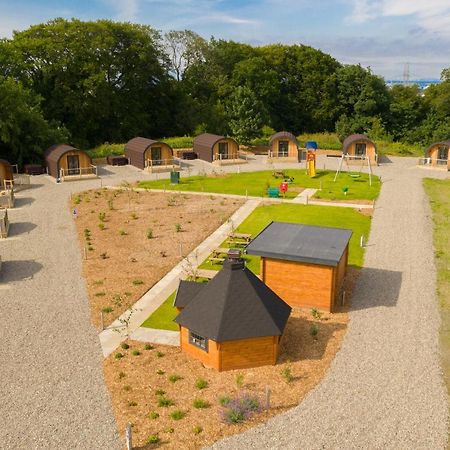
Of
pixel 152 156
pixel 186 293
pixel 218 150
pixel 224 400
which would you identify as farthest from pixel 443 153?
pixel 224 400

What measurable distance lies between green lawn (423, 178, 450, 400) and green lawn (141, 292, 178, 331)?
10.8 m

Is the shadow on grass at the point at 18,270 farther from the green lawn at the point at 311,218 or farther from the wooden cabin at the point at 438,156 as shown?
the wooden cabin at the point at 438,156

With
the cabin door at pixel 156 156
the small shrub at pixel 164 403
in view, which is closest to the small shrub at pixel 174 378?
the small shrub at pixel 164 403

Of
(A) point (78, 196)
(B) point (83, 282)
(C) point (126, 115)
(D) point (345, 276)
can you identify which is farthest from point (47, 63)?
(D) point (345, 276)

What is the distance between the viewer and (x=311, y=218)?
35.8 meters

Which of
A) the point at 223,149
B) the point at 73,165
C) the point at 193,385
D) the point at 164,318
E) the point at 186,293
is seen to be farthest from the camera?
the point at 223,149

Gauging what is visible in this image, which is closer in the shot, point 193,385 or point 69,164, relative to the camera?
point 193,385

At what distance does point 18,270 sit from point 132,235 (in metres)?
8.10

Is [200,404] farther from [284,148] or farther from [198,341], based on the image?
[284,148]

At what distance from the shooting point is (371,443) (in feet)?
43.7

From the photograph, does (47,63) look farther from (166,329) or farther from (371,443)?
(371,443)

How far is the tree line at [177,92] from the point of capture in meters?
62.1

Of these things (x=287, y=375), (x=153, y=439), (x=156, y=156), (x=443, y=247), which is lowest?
(x=153, y=439)

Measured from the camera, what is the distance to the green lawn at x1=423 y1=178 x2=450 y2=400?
18.9 metres
